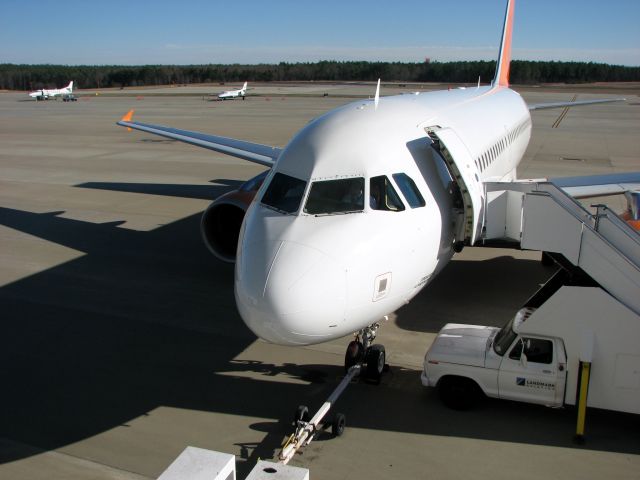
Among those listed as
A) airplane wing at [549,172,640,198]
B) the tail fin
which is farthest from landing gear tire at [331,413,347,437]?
the tail fin

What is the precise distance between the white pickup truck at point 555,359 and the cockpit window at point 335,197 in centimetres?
239

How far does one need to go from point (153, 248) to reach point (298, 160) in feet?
28.1

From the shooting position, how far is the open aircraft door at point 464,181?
8.59 metres

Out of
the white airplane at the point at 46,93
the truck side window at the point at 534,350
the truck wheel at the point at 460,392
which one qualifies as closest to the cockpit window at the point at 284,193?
the truck wheel at the point at 460,392

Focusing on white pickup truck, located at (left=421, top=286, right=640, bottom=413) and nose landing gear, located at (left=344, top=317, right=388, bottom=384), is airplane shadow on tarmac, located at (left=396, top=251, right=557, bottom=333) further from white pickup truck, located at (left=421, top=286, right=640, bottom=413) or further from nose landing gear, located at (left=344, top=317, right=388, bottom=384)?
white pickup truck, located at (left=421, top=286, right=640, bottom=413)

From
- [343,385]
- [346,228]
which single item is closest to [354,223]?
[346,228]

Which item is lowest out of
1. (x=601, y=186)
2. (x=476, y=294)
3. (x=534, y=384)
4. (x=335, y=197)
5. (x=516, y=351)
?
(x=476, y=294)

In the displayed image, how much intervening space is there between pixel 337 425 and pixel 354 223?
2.47 metres

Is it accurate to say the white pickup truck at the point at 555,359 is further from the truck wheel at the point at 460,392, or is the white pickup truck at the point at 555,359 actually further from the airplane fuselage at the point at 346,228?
the airplane fuselage at the point at 346,228

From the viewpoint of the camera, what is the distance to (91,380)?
29.8 ft

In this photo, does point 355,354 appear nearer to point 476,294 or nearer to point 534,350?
point 534,350

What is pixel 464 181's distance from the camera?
8508mm

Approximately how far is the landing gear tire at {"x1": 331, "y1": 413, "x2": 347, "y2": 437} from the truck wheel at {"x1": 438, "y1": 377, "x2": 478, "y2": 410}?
4.98ft

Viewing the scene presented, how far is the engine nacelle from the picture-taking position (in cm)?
1219
